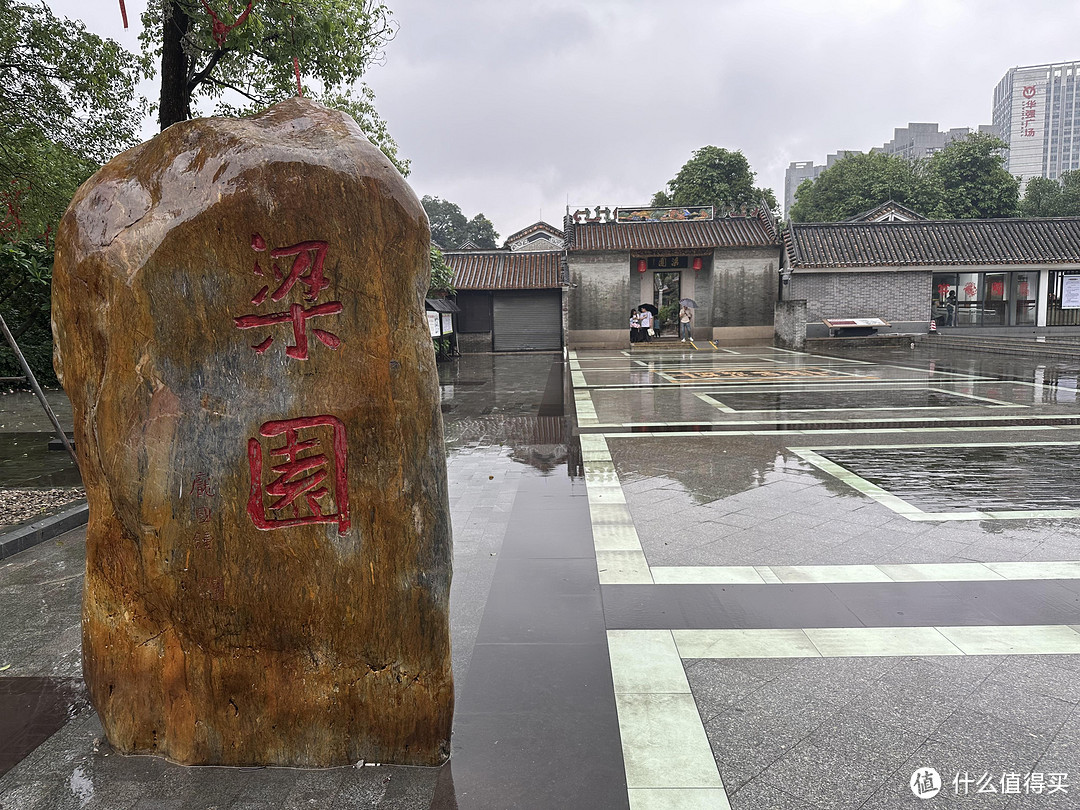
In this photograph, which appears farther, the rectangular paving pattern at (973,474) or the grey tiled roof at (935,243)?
the grey tiled roof at (935,243)

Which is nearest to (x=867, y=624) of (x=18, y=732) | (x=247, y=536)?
(x=247, y=536)

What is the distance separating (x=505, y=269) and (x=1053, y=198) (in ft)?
92.1

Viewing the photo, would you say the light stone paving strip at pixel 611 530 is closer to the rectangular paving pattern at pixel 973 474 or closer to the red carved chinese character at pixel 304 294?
the rectangular paving pattern at pixel 973 474

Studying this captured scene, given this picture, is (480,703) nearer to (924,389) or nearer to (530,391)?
(530,391)

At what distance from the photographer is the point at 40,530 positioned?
4.93 m

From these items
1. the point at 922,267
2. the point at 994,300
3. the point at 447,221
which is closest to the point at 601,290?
the point at 922,267

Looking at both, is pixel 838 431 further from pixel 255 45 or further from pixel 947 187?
pixel 947 187

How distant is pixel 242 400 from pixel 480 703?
4.88 feet

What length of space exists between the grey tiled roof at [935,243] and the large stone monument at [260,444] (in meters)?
23.5

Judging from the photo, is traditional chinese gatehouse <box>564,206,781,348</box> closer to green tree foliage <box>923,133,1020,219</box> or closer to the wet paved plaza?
green tree foliage <box>923,133,1020,219</box>

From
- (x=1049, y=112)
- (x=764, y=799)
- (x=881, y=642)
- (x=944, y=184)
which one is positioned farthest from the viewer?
(x=1049, y=112)

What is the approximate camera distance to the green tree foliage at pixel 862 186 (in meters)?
32.9

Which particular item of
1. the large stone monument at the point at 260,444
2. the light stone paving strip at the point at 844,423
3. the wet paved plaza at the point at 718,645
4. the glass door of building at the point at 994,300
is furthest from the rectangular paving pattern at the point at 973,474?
the glass door of building at the point at 994,300

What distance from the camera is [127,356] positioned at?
2305mm
